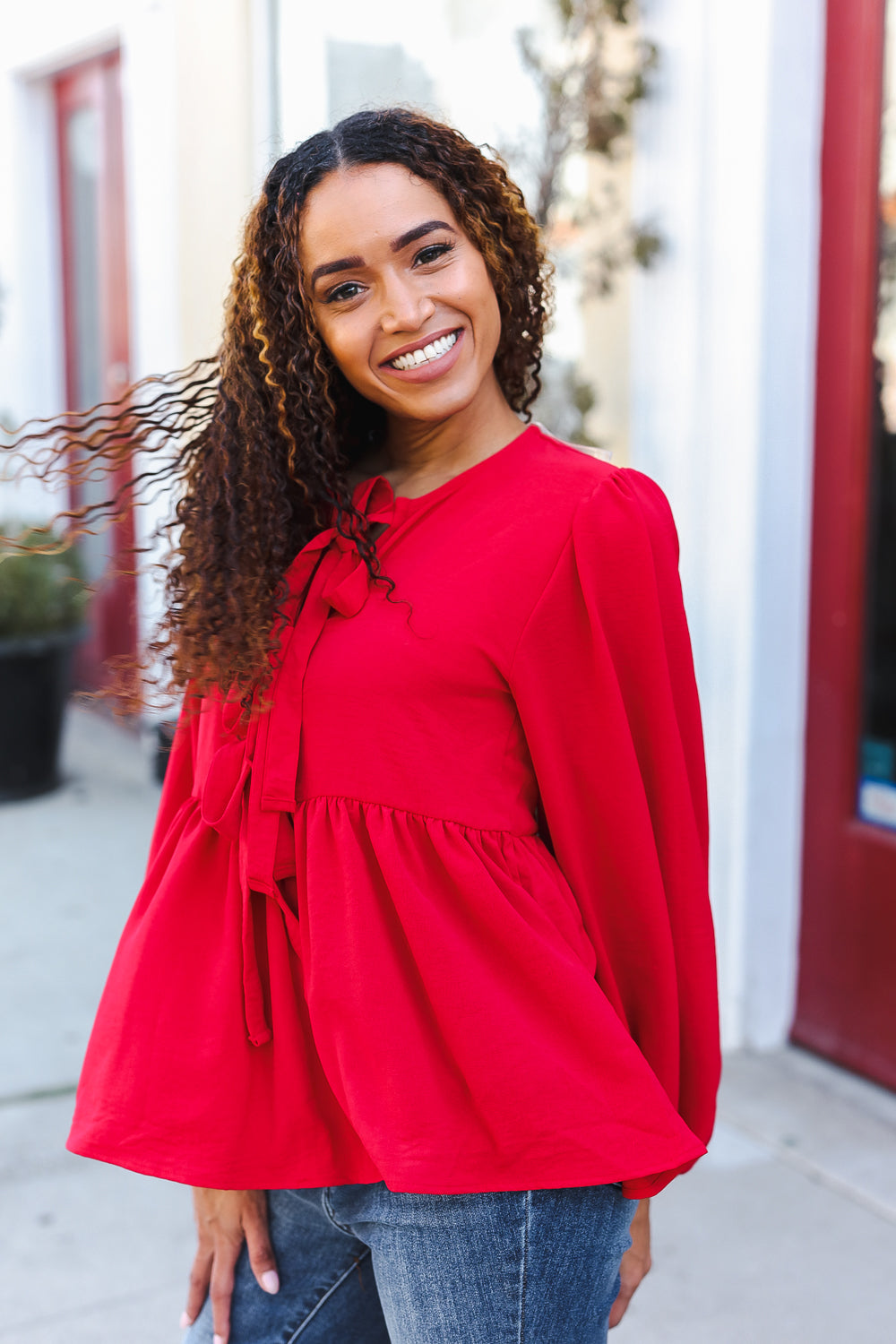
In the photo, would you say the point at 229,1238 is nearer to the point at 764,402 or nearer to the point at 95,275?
the point at 764,402

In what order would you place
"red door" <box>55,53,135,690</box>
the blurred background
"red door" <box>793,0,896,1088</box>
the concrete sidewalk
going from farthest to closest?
"red door" <box>55,53,135,690</box>, "red door" <box>793,0,896,1088</box>, the blurred background, the concrete sidewalk

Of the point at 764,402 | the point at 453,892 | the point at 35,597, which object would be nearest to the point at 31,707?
the point at 35,597

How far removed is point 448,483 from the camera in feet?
4.30

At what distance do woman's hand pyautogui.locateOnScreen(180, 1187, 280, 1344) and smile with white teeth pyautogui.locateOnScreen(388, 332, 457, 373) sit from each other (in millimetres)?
866

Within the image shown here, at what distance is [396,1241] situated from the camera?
4.00ft

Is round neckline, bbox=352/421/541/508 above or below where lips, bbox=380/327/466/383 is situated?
below

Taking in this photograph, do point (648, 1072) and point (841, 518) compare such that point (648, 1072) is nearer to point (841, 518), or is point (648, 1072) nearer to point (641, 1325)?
point (641, 1325)

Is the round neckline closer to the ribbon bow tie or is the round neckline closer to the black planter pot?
the ribbon bow tie

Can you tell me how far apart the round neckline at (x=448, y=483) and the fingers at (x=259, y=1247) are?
2.43ft

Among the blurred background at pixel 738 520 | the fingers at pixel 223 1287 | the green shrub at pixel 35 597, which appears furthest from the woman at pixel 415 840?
the green shrub at pixel 35 597

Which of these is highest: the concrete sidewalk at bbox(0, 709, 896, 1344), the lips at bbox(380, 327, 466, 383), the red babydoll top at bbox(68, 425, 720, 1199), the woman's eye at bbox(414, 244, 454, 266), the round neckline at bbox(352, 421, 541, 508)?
the woman's eye at bbox(414, 244, 454, 266)

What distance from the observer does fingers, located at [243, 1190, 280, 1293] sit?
1.40m

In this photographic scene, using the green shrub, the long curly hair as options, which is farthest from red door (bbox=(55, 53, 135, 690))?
the long curly hair

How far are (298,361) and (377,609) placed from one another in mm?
307
